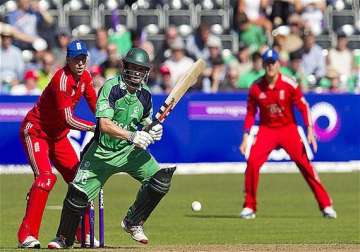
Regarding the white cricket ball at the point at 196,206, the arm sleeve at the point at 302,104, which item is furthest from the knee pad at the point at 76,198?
the arm sleeve at the point at 302,104

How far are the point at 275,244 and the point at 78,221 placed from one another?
2.41m

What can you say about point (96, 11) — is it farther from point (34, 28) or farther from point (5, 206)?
point (5, 206)

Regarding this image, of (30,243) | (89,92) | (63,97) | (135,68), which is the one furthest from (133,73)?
(30,243)

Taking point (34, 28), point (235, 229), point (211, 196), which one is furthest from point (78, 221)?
point (34, 28)

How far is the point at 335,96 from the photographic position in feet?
79.8

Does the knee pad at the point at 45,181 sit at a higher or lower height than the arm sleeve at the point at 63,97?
lower

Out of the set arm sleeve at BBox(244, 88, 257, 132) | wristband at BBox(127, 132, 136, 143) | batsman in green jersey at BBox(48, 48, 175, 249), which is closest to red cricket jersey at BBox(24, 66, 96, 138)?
batsman in green jersey at BBox(48, 48, 175, 249)

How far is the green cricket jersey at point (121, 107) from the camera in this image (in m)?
11.8

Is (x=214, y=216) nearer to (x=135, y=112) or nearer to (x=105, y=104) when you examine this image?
(x=135, y=112)

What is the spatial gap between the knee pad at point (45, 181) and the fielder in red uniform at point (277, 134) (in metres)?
4.75

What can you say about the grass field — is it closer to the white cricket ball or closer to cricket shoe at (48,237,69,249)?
the white cricket ball

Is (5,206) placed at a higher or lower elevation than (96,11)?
lower

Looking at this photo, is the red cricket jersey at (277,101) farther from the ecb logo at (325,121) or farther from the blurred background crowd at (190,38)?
the ecb logo at (325,121)

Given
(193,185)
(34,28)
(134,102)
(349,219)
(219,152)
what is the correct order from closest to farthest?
(134,102)
(349,219)
(193,185)
(219,152)
(34,28)
